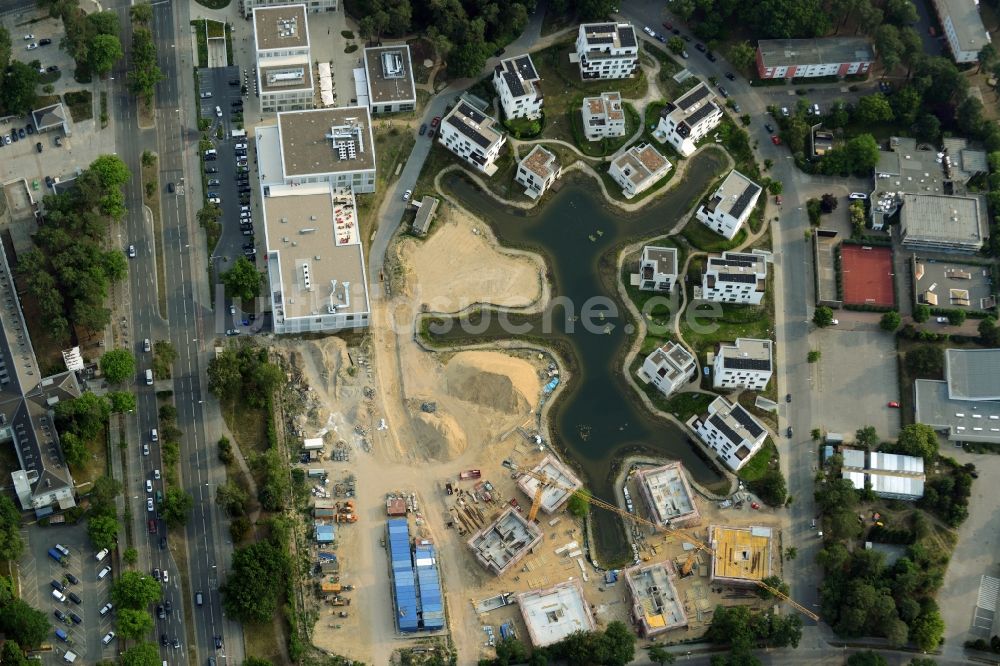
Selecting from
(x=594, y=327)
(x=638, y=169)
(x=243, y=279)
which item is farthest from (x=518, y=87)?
(x=243, y=279)

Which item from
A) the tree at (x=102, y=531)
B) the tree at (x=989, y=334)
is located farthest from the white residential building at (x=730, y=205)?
the tree at (x=102, y=531)

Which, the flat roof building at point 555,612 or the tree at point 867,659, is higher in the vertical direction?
the flat roof building at point 555,612

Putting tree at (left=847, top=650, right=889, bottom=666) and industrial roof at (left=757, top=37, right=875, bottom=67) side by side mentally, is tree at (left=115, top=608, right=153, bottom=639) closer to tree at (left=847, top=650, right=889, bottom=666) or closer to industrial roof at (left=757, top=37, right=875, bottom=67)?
tree at (left=847, top=650, right=889, bottom=666)

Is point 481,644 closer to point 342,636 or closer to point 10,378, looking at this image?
point 342,636

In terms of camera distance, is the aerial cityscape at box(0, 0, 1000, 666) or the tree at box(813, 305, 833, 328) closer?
the aerial cityscape at box(0, 0, 1000, 666)

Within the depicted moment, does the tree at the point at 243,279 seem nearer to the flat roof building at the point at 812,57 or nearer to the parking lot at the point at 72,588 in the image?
the parking lot at the point at 72,588

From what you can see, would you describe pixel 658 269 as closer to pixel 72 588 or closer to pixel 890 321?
pixel 890 321

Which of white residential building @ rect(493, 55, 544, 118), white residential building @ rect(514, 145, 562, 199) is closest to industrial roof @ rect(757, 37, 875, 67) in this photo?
white residential building @ rect(493, 55, 544, 118)
